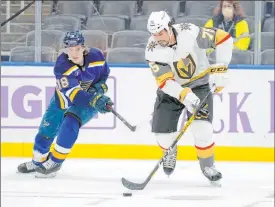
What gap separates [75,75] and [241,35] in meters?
1.71

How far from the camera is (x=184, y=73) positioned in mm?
4648

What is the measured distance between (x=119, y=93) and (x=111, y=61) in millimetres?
279

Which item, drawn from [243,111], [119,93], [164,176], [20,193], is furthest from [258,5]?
[20,193]

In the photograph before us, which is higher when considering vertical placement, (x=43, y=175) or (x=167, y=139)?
(x=167, y=139)

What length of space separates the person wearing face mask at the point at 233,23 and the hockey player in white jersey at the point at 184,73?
1.45 meters

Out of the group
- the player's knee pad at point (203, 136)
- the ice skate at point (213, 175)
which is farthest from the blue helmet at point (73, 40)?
the ice skate at point (213, 175)

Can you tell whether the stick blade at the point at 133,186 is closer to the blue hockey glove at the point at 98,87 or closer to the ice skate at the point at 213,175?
the ice skate at the point at 213,175

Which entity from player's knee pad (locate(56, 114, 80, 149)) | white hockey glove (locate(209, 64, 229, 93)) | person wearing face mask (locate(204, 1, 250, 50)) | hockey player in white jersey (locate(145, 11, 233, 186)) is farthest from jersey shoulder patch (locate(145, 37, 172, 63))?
person wearing face mask (locate(204, 1, 250, 50))

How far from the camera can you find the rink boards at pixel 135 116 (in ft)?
19.4

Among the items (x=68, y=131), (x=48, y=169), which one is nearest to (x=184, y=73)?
(x=68, y=131)

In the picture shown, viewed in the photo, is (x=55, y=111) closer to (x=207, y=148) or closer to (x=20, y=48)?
(x=207, y=148)

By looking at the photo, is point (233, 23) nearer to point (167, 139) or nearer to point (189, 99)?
point (167, 139)

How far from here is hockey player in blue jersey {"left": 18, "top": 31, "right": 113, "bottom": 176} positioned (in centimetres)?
478

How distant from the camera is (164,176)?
17.1 ft
